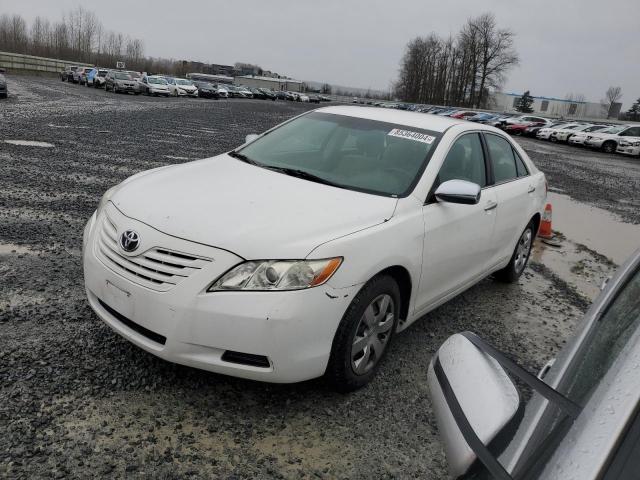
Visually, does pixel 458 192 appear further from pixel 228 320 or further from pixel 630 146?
pixel 630 146

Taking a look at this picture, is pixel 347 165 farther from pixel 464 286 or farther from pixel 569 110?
pixel 569 110

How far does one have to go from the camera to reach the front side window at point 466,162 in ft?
12.8

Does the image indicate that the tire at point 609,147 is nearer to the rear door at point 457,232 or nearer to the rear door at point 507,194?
the rear door at point 507,194

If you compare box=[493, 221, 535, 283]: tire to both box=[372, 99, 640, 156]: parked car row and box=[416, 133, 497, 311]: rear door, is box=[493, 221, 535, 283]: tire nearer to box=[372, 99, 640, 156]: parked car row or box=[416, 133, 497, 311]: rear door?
box=[416, 133, 497, 311]: rear door

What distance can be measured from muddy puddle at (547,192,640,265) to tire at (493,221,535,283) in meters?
2.34

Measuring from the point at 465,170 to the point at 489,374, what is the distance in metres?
3.07

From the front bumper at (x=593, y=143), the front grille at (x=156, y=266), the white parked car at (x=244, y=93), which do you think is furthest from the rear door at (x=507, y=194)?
the white parked car at (x=244, y=93)

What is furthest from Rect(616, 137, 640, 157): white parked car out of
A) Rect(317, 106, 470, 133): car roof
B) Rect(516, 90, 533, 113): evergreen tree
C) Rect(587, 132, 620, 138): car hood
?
Rect(516, 90, 533, 113): evergreen tree

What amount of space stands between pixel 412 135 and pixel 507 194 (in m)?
1.19

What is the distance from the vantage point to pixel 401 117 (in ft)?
14.7

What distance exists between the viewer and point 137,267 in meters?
2.79

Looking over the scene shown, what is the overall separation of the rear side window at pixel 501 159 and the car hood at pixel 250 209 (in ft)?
5.84

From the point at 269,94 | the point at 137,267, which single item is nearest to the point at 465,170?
the point at 137,267

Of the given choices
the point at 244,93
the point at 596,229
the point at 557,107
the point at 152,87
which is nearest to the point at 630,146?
the point at 596,229
